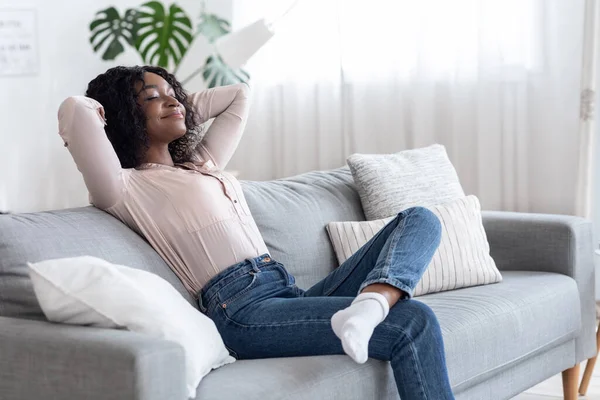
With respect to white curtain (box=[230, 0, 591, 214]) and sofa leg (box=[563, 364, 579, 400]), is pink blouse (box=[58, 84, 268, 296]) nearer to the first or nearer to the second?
sofa leg (box=[563, 364, 579, 400])

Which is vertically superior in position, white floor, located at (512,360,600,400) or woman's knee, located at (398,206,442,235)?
woman's knee, located at (398,206,442,235)

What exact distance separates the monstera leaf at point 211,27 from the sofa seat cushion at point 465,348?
2027mm

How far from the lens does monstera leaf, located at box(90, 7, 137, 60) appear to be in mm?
→ 4363

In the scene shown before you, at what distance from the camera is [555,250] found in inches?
115

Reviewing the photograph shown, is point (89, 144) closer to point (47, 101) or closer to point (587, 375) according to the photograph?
point (587, 375)

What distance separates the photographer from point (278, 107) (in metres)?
4.54

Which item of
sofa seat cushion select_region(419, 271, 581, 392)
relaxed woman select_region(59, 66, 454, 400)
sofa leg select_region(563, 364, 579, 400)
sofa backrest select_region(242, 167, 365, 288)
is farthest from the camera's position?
sofa leg select_region(563, 364, 579, 400)

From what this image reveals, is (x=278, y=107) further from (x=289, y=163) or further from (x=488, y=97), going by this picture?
(x=488, y=97)

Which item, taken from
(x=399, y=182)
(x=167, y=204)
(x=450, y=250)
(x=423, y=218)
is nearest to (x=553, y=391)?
(x=450, y=250)

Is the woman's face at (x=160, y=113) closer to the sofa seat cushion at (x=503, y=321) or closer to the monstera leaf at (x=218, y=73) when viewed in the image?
the sofa seat cushion at (x=503, y=321)

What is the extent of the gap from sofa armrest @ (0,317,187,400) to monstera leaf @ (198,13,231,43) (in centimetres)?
277

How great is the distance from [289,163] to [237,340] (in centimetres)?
251

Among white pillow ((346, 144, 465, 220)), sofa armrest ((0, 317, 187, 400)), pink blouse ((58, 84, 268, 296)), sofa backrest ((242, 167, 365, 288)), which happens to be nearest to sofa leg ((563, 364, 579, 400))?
white pillow ((346, 144, 465, 220))

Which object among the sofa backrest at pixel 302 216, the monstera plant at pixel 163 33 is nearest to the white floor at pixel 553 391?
the sofa backrest at pixel 302 216
